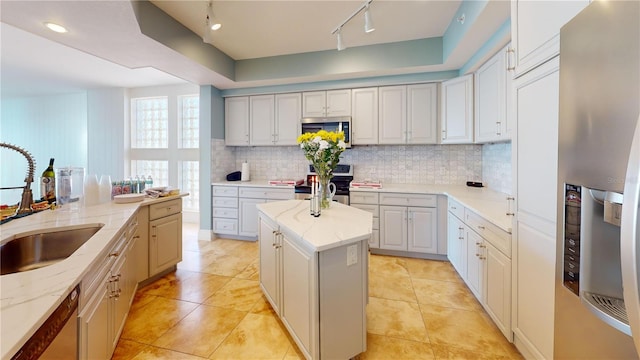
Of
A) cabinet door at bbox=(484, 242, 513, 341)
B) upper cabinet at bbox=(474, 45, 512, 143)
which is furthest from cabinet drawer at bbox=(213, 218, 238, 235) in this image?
upper cabinet at bbox=(474, 45, 512, 143)

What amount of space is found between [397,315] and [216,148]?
11.9 ft

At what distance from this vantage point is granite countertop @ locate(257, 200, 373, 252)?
4.86 feet

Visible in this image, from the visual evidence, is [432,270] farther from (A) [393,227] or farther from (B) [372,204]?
(B) [372,204]

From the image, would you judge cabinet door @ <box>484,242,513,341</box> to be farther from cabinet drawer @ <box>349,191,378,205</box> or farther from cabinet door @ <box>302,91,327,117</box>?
cabinet door @ <box>302,91,327,117</box>

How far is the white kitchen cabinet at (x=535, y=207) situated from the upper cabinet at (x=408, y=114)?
2055 millimetres

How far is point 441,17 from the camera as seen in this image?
2.80 meters

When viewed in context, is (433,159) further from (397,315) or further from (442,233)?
(397,315)

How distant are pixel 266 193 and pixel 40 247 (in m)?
2.66

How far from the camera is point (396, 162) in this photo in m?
4.10

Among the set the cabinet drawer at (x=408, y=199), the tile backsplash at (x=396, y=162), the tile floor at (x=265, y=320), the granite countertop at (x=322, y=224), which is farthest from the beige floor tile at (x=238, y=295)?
the tile backsplash at (x=396, y=162)

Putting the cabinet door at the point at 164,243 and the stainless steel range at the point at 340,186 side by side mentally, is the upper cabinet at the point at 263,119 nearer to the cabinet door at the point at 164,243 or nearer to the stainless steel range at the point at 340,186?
the stainless steel range at the point at 340,186

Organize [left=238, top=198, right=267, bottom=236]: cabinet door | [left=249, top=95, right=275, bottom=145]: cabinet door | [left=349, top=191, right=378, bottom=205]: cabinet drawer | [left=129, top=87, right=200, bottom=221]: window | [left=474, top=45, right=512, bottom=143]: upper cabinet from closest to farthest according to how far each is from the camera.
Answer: [left=474, top=45, right=512, bottom=143]: upper cabinet → [left=349, top=191, right=378, bottom=205]: cabinet drawer → [left=238, top=198, right=267, bottom=236]: cabinet door → [left=249, top=95, right=275, bottom=145]: cabinet door → [left=129, top=87, right=200, bottom=221]: window

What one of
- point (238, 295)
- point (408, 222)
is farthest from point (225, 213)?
point (408, 222)

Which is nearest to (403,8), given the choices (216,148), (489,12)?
(489,12)
